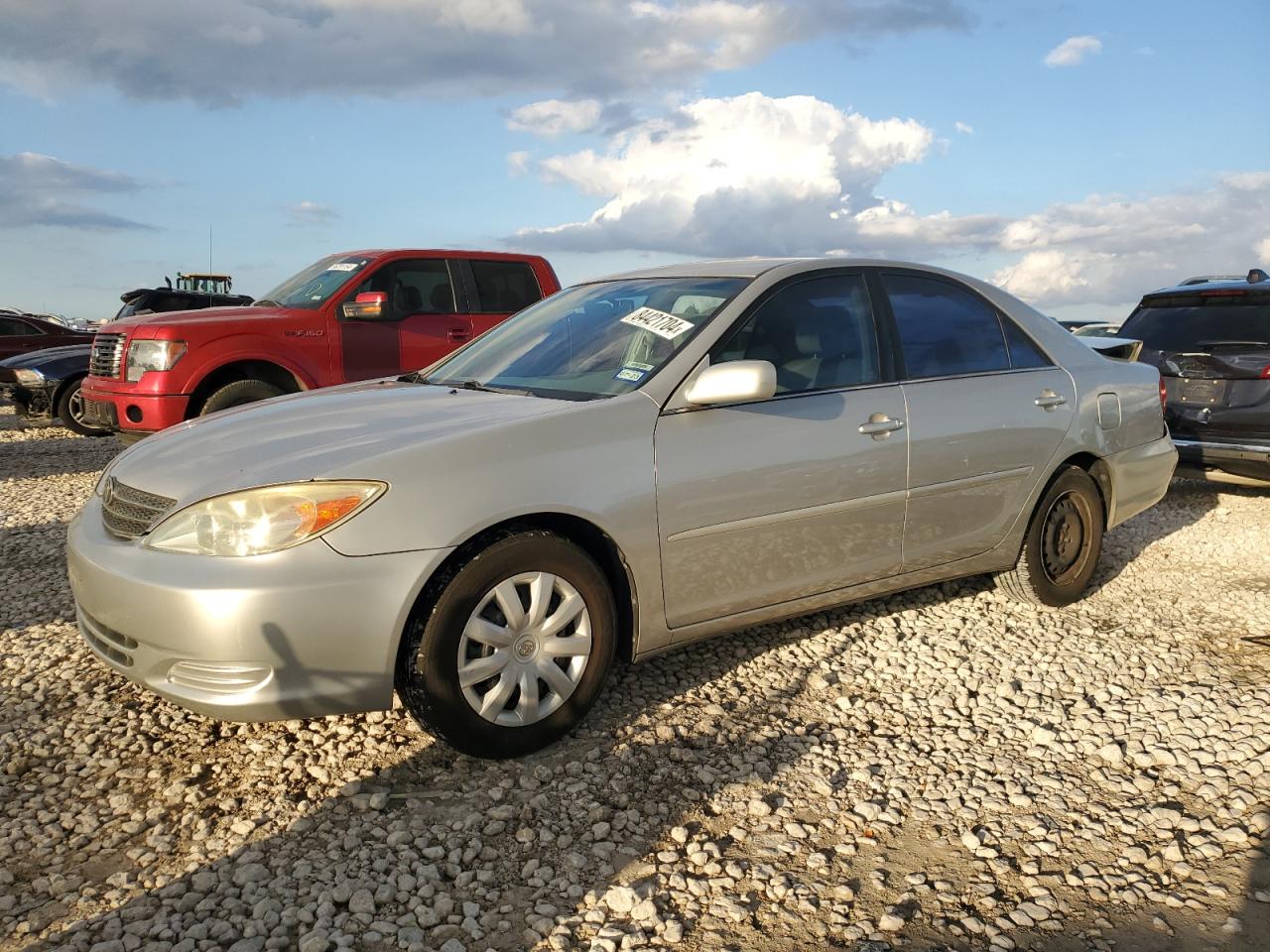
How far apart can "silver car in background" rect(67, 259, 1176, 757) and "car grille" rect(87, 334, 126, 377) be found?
14.2 feet

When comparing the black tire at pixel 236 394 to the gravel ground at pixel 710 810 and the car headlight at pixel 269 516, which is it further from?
the car headlight at pixel 269 516

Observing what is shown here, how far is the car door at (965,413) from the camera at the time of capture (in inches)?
166

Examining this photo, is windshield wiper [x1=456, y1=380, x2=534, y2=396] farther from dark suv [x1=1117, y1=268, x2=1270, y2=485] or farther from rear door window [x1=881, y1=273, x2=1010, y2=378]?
dark suv [x1=1117, y1=268, x2=1270, y2=485]

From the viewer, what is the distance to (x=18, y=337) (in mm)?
15484

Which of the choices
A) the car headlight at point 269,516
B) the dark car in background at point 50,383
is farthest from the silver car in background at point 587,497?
the dark car in background at point 50,383

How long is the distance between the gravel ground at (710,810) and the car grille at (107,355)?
3.75 meters

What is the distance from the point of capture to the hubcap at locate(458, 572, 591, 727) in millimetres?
3152

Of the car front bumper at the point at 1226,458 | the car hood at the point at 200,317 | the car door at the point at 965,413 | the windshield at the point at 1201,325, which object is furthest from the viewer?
the car hood at the point at 200,317

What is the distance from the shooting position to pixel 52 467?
31.9 feet

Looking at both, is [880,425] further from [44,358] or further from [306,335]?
[44,358]

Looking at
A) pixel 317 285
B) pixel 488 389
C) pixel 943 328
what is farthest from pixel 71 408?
pixel 943 328

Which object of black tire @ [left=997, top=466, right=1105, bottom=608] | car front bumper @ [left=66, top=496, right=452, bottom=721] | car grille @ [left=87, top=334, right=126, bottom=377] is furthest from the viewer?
car grille @ [left=87, top=334, right=126, bottom=377]

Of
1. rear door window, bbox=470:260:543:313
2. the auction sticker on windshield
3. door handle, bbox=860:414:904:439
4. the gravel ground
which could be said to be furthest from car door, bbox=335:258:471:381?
door handle, bbox=860:414:904:439

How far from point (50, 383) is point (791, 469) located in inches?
412
